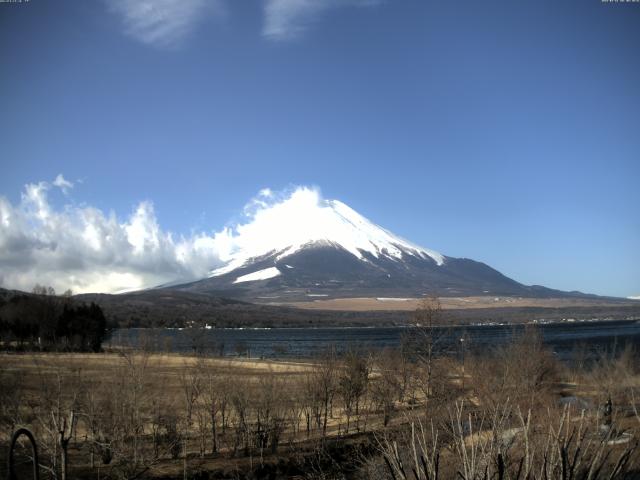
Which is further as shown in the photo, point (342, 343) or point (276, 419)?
point (342, 343)

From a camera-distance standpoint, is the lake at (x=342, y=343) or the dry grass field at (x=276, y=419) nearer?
the dry grass field at (x=276, y=419)

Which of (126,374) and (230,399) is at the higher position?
(126,374)

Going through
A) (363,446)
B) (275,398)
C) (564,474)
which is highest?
(564,474)

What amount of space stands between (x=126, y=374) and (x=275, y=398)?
8.27 metres

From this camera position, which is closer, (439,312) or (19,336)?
(439,312)

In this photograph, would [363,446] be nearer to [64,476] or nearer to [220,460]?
[220,460]

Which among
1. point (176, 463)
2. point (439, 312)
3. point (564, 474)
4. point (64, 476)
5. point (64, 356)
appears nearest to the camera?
point (564, 474)

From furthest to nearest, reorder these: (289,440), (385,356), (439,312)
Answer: (385,356) < (439,312) < (289,440)

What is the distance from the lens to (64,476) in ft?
40.2

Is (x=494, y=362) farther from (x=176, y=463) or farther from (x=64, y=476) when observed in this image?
(x=64, y=476)

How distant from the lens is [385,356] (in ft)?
192

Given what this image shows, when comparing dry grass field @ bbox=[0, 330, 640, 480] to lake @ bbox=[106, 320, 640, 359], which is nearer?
dry grass field @ bbox=[0, 330, 640, 480]

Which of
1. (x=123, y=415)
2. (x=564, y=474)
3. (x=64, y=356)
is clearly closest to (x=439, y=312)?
(x=123, y=415)

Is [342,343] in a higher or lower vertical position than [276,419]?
lower
